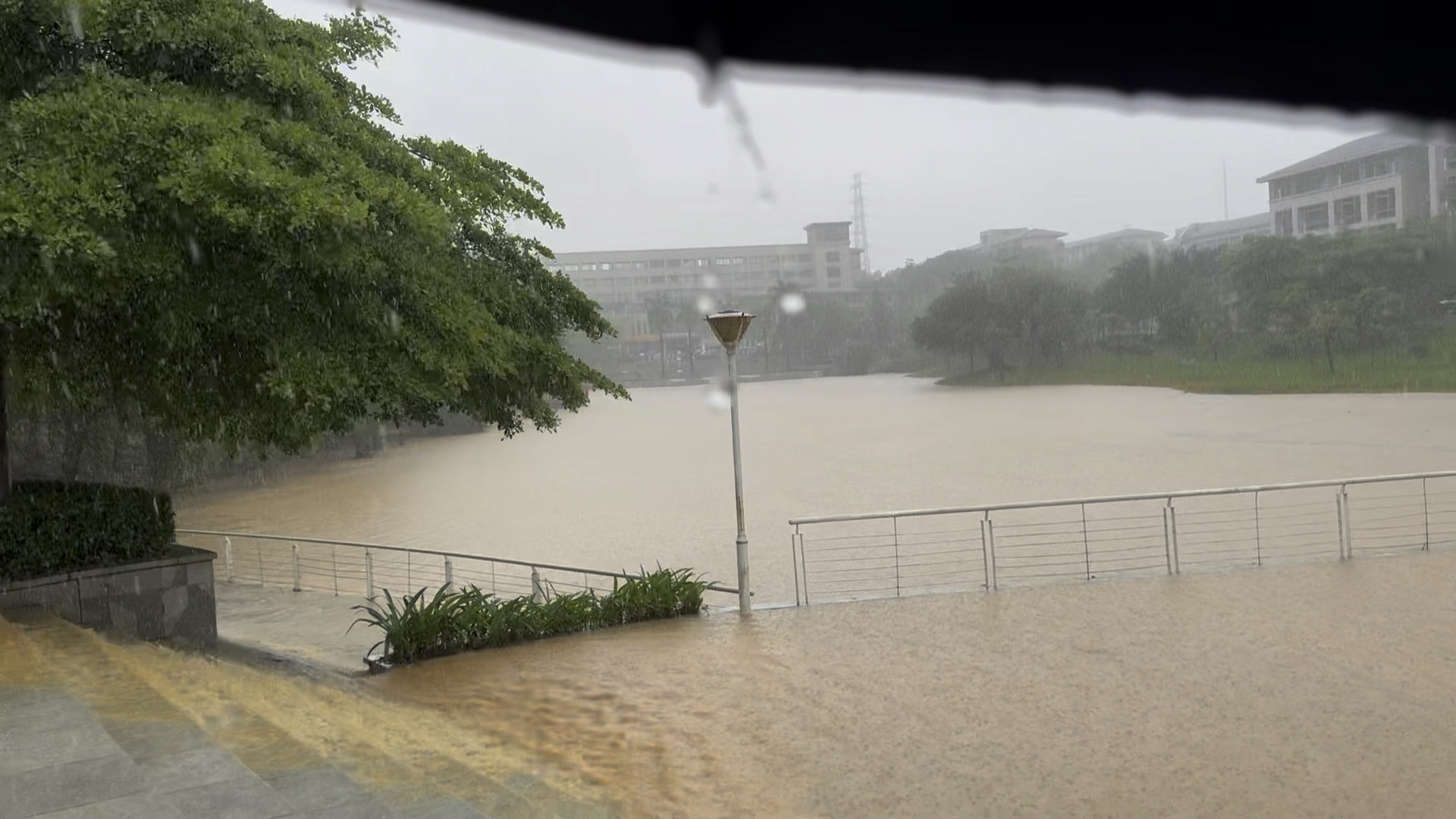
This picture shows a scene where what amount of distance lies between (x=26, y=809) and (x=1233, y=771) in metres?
5.10

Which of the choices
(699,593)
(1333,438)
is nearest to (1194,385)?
(1333,438)

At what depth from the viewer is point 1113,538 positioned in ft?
44.9

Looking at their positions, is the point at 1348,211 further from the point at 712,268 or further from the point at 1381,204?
the point at 712,268

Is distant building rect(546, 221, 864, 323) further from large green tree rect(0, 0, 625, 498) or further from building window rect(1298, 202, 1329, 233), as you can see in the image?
building window rect(1298, 202, 1329, 233)

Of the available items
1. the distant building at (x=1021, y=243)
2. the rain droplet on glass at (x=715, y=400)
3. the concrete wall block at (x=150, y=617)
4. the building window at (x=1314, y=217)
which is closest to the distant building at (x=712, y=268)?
the distant building at (x=1021, y=243)

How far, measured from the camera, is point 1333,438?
30125mm

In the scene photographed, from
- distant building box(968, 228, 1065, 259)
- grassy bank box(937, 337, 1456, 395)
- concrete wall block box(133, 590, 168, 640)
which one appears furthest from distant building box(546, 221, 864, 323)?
grassy bank box(937, 337, 1456, 395)

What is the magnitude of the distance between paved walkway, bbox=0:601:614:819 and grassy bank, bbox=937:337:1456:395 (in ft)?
112

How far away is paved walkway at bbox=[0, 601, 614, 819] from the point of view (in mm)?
3842

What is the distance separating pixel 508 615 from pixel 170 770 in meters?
4.43

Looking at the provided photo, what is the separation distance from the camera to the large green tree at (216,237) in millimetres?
5832

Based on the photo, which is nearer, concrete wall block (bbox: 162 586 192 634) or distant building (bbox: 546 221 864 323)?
concrete wall block (bbox: 162 586 192 634)

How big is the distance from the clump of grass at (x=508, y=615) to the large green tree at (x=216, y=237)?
56.2 inches

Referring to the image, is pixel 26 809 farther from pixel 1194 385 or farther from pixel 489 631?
pixel 1194 385
